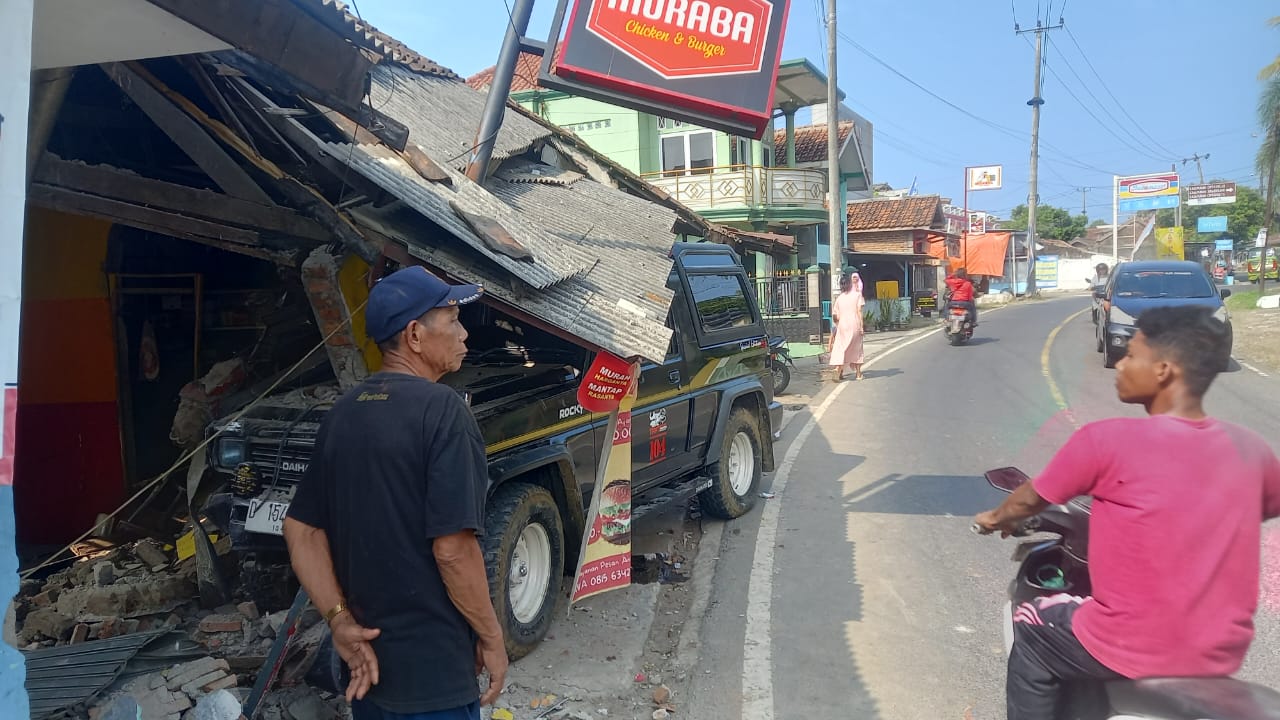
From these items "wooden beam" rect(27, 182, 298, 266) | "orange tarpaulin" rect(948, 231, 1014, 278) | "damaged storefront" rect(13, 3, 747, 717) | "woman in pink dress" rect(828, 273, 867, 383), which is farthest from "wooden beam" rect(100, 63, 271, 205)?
"orange tarpaulin" rect(948, 231, 1014, 278)

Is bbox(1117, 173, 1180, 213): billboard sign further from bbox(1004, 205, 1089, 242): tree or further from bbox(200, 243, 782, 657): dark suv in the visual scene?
bbox(200, 243, 782, 657): dark suv

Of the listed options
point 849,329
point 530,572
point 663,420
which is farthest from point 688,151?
point 530,572

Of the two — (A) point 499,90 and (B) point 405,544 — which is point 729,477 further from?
(B) point 405,544

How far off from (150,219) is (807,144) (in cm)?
3068

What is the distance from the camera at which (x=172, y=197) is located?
12.9 ft

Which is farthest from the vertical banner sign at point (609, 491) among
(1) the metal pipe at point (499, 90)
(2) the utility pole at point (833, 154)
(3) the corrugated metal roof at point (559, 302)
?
(2) the utility pole at point (833, 154)

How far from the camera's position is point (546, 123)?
1158 centimetres

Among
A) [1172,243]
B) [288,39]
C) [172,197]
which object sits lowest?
[172,197]

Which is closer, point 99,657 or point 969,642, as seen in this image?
point 99,657

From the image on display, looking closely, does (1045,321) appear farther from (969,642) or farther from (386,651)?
(386,651)

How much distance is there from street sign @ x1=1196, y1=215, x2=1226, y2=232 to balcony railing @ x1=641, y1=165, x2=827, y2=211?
5423 cm

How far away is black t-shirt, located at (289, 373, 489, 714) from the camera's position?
212cm

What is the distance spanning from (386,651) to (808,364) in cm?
1672

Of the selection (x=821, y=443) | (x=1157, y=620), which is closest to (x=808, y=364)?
(x=821, y=443)
